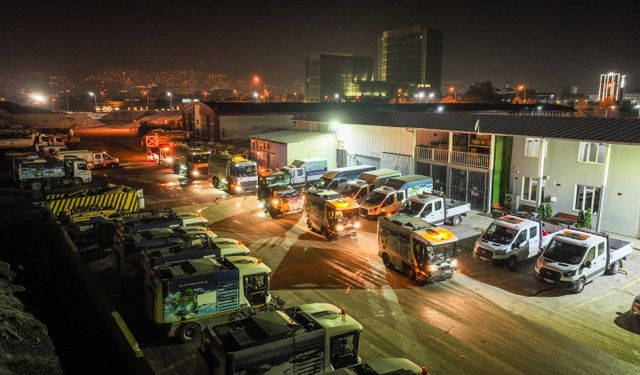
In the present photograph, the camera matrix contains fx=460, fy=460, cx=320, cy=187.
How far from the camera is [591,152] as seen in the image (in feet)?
78.3

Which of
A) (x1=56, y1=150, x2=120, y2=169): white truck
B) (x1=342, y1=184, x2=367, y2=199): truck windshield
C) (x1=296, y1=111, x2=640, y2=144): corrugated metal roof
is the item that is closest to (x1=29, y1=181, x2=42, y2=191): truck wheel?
(x1=56, y1=150, x2=120, y2=169): white truck

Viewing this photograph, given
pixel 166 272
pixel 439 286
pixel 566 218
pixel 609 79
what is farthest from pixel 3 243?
pixel 609 79

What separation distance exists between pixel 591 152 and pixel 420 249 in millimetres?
13334

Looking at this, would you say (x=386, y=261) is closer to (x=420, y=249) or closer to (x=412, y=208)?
(x=420, y=249)

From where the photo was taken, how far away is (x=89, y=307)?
14414 mm

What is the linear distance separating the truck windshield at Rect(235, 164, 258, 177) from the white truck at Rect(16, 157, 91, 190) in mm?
13062

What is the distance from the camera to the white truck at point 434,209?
2338 cm

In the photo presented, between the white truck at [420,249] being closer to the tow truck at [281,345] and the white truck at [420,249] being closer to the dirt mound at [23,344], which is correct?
the tow truck at [281,345]

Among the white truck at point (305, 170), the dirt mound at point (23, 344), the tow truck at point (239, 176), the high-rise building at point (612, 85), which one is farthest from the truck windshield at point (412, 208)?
the high-rise building at point (612, 85)

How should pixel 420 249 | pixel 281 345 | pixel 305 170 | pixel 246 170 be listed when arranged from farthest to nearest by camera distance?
pixel 305 170, pixel 246 170, pixel 420 249, pixel 281 345

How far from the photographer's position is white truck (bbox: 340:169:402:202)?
93.1 feet

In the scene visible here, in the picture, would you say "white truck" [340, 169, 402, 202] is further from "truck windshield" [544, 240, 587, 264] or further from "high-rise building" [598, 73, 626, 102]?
"high-rise building" [598, 73, 626, 102]

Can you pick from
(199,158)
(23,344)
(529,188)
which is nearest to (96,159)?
(199,158)

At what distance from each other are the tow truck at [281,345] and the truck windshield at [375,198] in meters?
15.9
